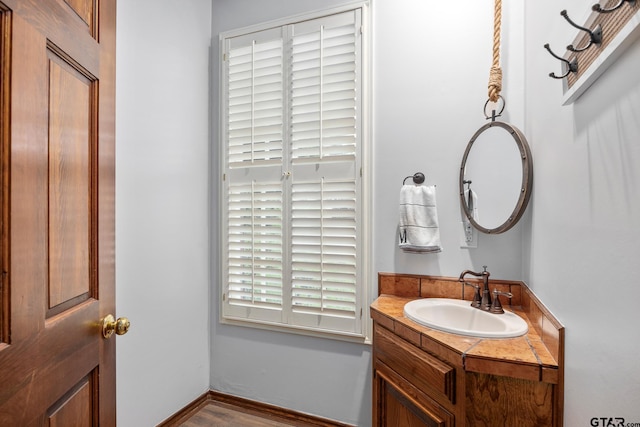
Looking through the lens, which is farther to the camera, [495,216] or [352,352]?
[352,352]

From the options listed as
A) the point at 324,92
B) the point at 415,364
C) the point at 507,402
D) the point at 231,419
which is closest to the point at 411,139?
the point at 324,92

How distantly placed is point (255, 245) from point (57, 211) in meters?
1.35

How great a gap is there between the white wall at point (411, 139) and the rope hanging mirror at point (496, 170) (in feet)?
0.21

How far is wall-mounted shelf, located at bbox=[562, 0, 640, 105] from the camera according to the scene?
587mm

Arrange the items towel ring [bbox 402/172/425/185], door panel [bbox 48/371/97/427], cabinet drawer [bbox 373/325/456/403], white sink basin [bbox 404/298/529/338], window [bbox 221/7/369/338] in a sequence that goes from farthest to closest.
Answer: window [bbox 221/7/369/338]
towel ring [bbox 402/172/425/185]
white sink basin [bbox 404/298/529/338]
cabinet drawer [bbox 373/325/456/403]
door panel [bbox 48/371/97/427]

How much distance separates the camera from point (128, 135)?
1598 millimetres

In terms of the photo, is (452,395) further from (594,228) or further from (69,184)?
(69,184)

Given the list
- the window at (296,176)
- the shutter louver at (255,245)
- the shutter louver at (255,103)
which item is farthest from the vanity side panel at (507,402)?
the shutter louver at (255,103)

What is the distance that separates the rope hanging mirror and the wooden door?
60.7 inches

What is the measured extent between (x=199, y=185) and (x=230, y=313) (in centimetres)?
88

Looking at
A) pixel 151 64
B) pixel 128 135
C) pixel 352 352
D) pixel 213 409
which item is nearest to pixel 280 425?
pixel 213 409

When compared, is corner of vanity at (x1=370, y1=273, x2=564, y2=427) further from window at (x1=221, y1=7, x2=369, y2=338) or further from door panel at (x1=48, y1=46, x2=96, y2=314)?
door panel at (x1=48, y1=46, x2=96, y2=314)

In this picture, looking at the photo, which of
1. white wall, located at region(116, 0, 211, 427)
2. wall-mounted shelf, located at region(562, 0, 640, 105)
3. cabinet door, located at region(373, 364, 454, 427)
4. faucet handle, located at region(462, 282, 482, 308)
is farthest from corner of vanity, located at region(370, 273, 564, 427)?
white wall, located at region(116, 0, 211, 427)

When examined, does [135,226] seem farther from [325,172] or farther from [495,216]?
[495,216]
